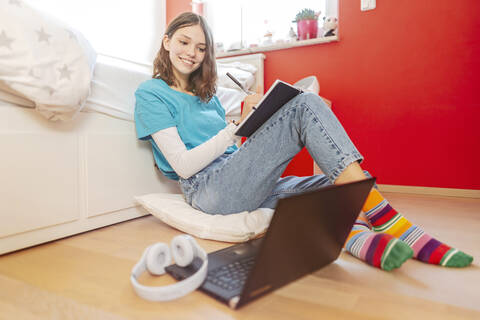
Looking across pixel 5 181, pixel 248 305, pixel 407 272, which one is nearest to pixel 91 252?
pixel 5 181

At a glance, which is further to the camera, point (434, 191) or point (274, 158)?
point (434, 191)

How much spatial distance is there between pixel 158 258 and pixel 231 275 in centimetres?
17

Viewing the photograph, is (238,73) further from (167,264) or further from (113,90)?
(167,264)

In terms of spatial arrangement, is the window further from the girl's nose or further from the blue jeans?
the blue jeans

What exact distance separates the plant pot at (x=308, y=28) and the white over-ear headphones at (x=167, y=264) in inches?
71.0

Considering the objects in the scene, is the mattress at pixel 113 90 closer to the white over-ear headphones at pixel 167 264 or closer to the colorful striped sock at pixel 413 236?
the white over-ear headphones at pixel 167 264

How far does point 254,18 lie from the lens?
2.45 meters

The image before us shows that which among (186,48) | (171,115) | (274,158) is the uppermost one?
(186,48)

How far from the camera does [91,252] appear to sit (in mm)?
877

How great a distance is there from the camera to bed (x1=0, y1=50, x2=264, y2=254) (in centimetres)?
85

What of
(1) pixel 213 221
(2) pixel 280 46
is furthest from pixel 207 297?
(2) pixel 280 46

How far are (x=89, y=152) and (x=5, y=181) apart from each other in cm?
25

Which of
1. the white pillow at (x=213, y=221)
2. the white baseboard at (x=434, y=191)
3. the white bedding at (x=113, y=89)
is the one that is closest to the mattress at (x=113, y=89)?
the white bedding at (x=113, y=89)

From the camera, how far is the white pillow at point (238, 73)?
192 cm
